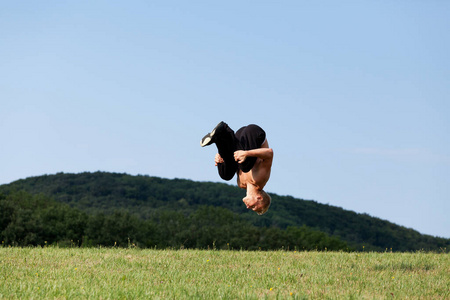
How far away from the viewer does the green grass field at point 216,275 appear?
9.80 metres

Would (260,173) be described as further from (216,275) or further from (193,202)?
(193,202)

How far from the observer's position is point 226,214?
1987 inches

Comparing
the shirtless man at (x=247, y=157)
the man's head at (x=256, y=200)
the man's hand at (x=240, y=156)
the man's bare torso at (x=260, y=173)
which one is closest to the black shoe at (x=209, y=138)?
the shirtless man at (x=247, y=157)

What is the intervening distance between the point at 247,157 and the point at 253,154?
155 millimetres

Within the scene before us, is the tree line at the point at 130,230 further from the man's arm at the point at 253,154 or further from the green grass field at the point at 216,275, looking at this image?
the man's arm at the point at 253,154

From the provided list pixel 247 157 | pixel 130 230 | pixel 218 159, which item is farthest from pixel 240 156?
pixel 130 230

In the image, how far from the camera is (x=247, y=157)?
8.06 meters

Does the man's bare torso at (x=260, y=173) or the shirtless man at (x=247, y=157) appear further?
the man's bare torso at (x=260, y=173)

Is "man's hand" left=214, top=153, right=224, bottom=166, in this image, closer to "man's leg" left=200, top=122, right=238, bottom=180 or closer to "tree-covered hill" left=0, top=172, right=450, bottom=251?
"man's leg" left=200, top=122, right=238, bottom=180

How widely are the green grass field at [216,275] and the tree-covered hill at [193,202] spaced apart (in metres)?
46.8

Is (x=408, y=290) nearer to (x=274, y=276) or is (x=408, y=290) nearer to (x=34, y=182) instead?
(x=274, y=276)

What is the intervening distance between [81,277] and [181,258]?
15.8 ft

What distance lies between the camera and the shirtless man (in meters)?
8.04

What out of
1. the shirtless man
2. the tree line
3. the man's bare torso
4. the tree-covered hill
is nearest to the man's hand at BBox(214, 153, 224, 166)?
the shirtless man
